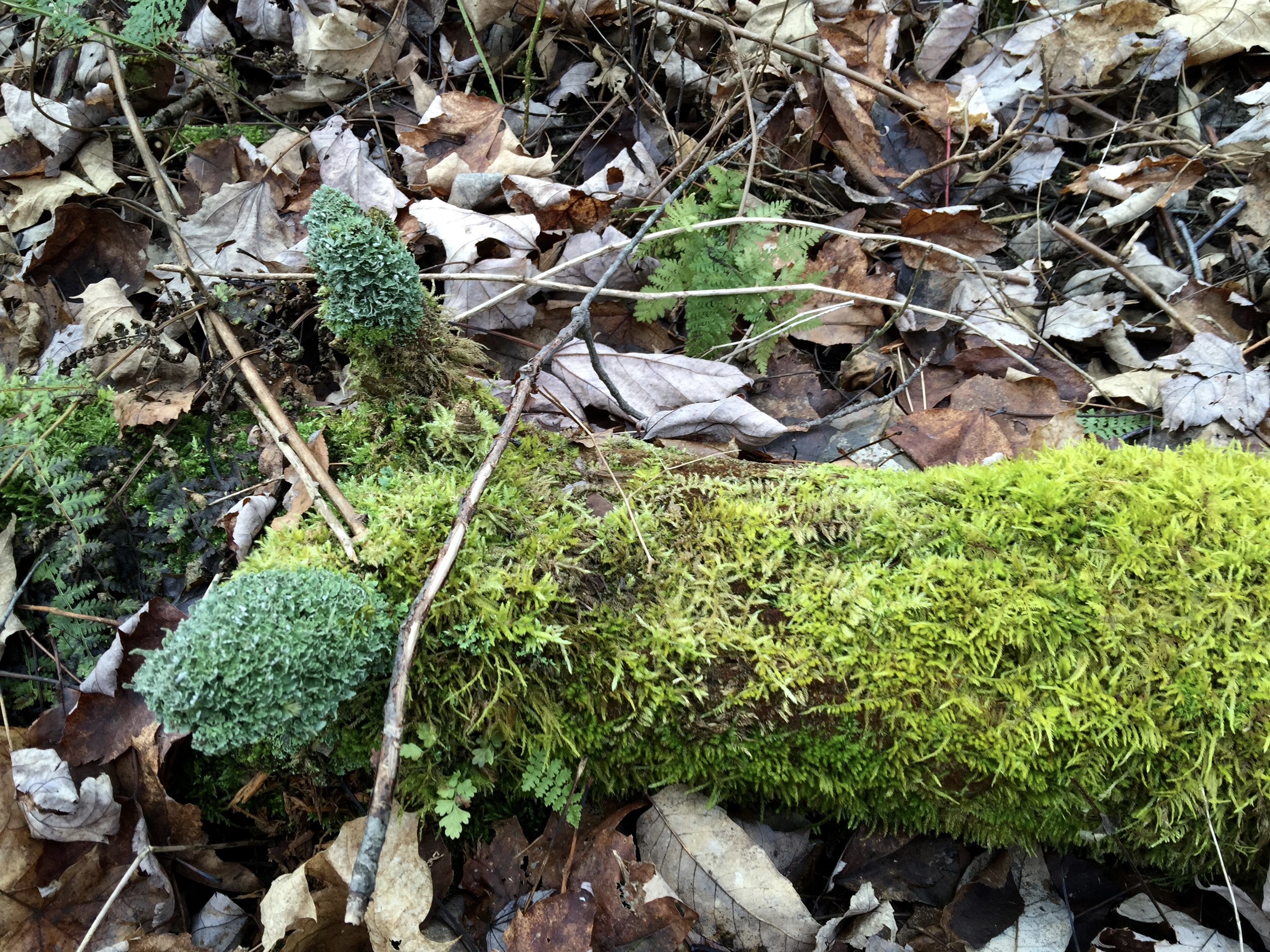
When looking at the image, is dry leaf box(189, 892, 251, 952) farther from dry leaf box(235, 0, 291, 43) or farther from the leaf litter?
dry leaf box(235, 0, 291, 43)

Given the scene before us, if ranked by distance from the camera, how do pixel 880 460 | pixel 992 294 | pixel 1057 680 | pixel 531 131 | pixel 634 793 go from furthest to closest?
pixel 531 131 < pixel 992 294 < pixel 880 460 < pixel 634 793 < pixel 1057 680

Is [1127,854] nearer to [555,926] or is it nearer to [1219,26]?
[555,926]

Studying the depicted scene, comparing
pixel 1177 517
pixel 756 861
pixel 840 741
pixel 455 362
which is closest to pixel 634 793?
pixel 756 861

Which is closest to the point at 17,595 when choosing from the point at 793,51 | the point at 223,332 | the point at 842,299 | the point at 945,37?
the point at 223,332

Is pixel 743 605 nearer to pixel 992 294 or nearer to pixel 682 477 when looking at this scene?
pixel 682 477

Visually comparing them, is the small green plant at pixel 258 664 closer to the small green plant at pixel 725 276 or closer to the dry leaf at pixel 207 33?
the small green plant at pixel 725 276

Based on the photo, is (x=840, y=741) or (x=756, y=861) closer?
(x=840, y=741)

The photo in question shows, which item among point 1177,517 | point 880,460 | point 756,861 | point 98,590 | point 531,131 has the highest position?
point 531,131
